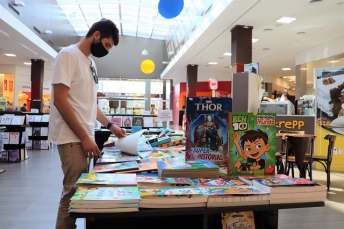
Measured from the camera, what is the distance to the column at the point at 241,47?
29.2 ft

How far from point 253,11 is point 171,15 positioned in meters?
2.62

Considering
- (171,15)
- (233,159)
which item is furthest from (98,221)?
(171,15)

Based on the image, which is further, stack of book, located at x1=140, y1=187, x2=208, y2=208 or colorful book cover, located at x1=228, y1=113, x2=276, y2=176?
colorful book cover, located at x1=228, y1=113, x2=276, y2=176

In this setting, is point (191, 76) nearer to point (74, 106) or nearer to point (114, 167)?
point (74, 106)

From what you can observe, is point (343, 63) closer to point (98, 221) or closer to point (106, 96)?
point (98, 221)

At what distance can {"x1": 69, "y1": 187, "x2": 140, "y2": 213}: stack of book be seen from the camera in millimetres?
1006

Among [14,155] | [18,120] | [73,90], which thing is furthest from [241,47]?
[73,90]

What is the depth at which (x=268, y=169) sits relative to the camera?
1515mm

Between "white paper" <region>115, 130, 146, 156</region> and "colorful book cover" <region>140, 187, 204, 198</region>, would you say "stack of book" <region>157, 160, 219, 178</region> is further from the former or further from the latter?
"white paper" <region>115, 130, 146, 156</region>

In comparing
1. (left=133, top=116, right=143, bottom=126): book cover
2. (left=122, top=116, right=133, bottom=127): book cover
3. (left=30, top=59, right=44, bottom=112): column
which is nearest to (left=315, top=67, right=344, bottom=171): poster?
(left=133, top=116, right=143, bottom=126): book cover

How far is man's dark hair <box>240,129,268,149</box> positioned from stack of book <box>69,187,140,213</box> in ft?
2.15

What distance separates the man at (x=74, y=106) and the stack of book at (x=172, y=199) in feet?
2.25

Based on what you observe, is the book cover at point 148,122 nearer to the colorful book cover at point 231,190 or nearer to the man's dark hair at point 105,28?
the man's dark hair at point 105,28

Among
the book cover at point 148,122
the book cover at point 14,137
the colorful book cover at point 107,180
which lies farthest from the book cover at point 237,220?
the book cover at point 14,137
